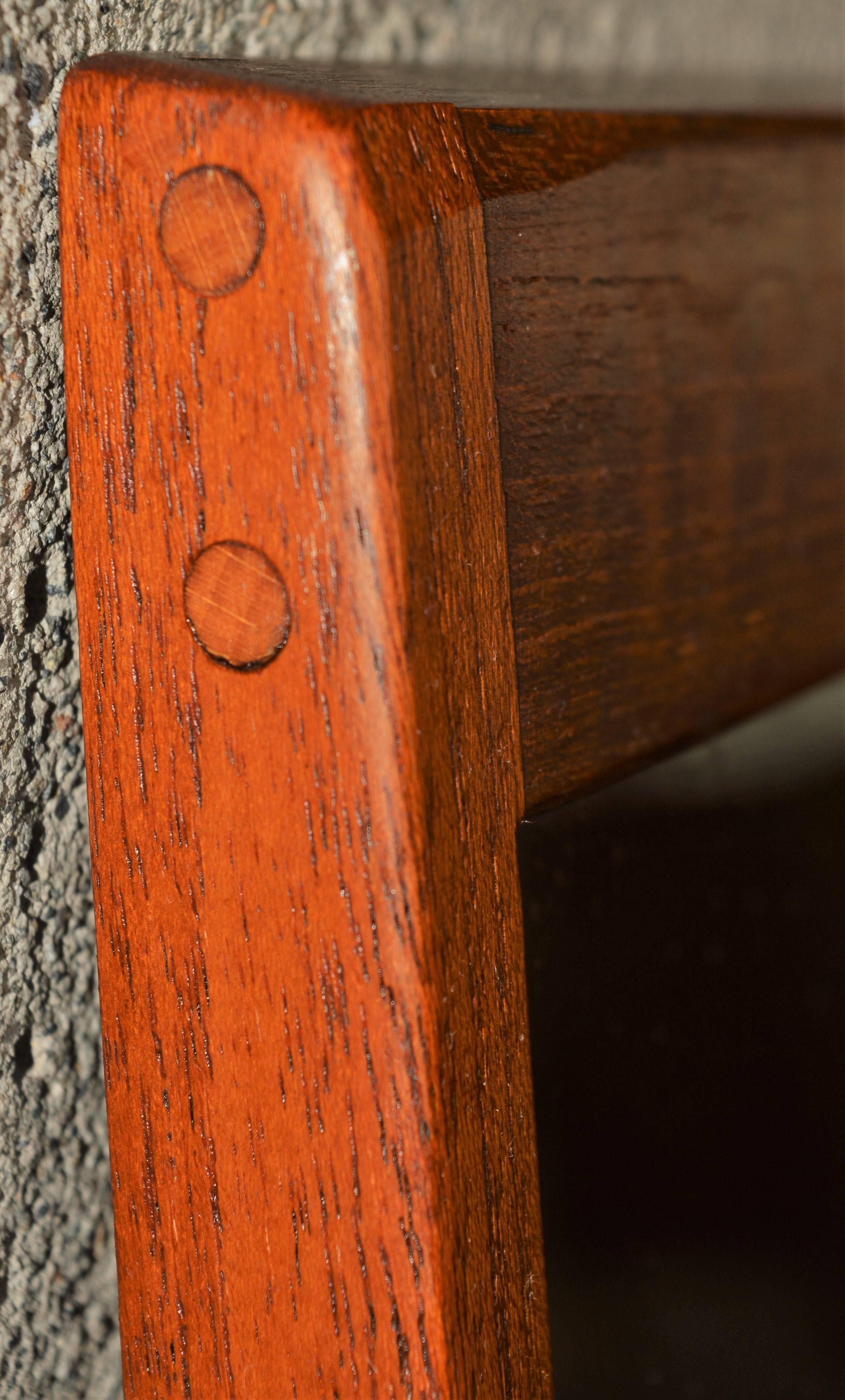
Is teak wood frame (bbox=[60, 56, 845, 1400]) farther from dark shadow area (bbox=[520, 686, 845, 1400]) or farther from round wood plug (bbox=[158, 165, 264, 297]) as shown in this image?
dark shadow area (bbox=[520, 686, 845, 1400])

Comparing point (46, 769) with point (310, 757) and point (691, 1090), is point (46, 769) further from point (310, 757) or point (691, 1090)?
point (691, 1090)

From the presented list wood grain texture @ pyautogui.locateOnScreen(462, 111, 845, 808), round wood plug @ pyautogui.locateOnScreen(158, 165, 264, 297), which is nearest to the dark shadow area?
wood grain texture @ pyautogui.locateOnScreen(462, 111, 845, 808)

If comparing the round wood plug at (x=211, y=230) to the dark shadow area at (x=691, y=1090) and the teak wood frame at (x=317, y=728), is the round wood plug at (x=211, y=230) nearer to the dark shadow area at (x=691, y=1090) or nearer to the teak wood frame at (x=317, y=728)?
the teak wood frame at (x=317, y=728)

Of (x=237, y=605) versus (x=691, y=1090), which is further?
(x=691, y=1090)

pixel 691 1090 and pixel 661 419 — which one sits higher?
pixel 661 419

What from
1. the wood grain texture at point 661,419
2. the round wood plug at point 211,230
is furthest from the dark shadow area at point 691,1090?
the round wood plug at point 211,230

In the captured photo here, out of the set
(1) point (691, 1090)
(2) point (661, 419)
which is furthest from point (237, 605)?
(1) point (691, 1090)
